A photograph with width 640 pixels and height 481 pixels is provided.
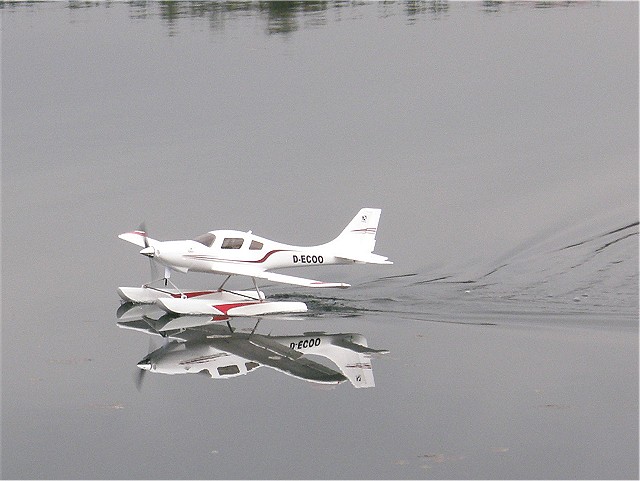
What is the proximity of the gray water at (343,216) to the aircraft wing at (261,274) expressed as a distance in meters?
0.64

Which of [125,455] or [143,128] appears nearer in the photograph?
[125,455]

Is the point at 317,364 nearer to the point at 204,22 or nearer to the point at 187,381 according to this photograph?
the point at 187,381

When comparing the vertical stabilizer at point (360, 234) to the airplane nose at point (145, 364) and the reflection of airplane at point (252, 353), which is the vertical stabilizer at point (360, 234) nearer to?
the reflection of airplane at point (252, 353)

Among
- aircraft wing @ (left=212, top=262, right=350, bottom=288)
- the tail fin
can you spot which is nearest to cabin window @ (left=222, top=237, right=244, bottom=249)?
aircraft wing @ (left=212, top=262, right=350, bottom=288)

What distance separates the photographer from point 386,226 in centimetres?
2741

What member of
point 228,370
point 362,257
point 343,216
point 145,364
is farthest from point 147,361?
point 343,216

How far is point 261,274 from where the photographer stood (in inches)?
891

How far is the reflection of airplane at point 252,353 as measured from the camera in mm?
19500

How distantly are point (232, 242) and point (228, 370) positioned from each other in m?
3.97

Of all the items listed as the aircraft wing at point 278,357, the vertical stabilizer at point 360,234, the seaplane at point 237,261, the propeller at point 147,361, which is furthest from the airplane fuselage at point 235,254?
the aircraft wing at point 278,357

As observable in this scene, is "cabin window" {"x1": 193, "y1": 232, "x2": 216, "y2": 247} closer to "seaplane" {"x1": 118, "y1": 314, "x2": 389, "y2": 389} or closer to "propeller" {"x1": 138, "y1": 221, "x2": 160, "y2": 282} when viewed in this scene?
"propeller" {"x1": 138, "y1": 221, "x2": 160, "y2": 282}

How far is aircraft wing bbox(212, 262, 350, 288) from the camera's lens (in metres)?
22.3

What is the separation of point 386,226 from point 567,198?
15.3 feet

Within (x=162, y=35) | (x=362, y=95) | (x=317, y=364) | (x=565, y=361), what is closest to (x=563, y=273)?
(x=565, y=361)
